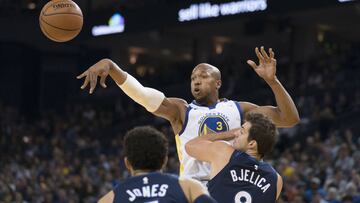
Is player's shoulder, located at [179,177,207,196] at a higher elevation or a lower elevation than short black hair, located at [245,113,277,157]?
lower

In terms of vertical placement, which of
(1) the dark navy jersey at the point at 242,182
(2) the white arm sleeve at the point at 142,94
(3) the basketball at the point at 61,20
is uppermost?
(3) the basketball at the point at 61,20

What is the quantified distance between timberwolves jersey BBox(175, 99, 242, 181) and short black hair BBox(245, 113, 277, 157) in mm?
1542

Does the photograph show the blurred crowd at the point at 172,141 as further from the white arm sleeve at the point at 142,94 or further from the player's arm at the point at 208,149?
the player's arm at the point at 208,149

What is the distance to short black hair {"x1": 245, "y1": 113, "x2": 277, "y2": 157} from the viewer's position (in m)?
5.42

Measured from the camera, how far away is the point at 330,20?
83.6 ft

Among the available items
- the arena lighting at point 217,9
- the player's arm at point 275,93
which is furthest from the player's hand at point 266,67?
the arena lighting at point 217,9

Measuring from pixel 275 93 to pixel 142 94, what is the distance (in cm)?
126

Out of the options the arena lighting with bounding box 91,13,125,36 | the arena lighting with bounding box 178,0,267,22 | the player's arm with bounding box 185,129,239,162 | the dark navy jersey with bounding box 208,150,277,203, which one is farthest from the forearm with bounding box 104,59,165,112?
the arena lighting with bounding box 91,13,125,36

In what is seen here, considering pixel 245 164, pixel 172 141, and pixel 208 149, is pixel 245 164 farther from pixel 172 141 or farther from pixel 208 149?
pixel 172 141

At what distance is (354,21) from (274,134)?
Result: 20908 millimetres

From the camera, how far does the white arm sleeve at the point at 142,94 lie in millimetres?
6965

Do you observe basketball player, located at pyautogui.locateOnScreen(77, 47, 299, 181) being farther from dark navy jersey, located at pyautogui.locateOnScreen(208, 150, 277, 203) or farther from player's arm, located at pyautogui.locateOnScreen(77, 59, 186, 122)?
dark navy jersey, located at pyautogui.locateOnScreen(208, 150, 277, 203)

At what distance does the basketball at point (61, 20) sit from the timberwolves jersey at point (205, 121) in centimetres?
206

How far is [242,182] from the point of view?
18.0ft
